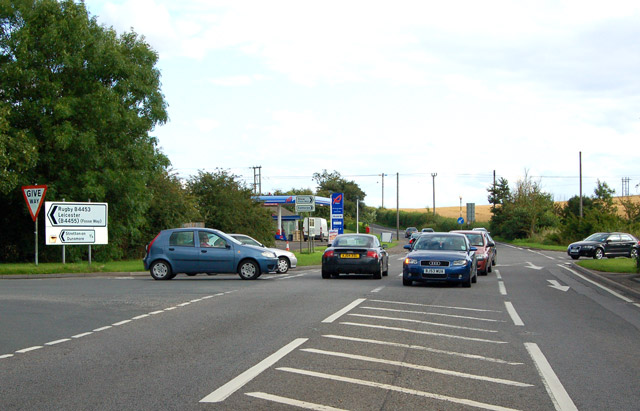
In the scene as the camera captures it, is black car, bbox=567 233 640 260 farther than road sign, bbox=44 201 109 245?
Yes

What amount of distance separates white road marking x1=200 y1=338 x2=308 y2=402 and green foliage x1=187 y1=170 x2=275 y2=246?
112 ft

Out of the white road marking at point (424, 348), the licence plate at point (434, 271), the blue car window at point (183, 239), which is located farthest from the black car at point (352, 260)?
the white road marking at point (424, 348)

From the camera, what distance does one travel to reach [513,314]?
40.2 feet

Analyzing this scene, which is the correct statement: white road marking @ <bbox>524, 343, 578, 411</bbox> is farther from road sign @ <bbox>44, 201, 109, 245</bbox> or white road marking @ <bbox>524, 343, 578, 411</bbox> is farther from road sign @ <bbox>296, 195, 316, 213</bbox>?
road sign @ <bbox>296, 195, 316, 213</bbox>

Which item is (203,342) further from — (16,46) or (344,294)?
(16,46)

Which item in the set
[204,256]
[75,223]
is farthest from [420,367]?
[75,223]

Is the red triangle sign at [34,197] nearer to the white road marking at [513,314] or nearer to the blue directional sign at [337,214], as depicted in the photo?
the blue directional sign at [337,214]

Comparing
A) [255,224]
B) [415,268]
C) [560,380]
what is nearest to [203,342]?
[560,380]

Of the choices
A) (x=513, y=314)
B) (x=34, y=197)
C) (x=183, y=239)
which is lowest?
(x=513, y=314)

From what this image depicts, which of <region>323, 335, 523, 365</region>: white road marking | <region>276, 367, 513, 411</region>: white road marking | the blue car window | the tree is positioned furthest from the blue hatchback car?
<region>276, 367, 513, 411</region>: white road marking

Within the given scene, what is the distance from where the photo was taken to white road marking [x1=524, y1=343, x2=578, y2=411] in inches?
230

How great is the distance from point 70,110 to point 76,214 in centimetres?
583

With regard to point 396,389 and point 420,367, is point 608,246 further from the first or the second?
point 396,389

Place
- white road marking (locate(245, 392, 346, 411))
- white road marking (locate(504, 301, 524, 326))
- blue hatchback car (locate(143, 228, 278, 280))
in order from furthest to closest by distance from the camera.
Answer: blue hatchback car (locate(143, 228, 278, 280)) < white road marking (locate(504, 301, 524, 326)) < white road marking (locate(245, 392, 346, 411))
